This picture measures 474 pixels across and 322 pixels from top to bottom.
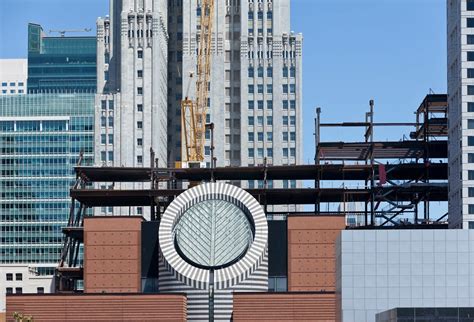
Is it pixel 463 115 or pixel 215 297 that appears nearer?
pixel 463 115

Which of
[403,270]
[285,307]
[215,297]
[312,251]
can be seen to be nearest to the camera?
[403,270]

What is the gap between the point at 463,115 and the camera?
17338 cm

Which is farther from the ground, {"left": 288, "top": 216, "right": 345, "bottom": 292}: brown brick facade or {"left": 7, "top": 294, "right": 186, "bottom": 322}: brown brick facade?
{"left": 288, "top": 216, "right": 345, "bottom": 292}: brown brick facade

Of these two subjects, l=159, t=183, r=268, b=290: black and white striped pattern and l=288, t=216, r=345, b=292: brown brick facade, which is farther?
l=288, t=216, r=345, b=292: brown brick facade

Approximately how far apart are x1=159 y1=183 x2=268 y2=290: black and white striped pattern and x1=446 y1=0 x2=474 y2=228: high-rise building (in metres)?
24.7

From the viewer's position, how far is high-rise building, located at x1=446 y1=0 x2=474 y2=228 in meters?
172

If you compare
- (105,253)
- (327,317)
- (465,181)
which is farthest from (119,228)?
(465,181)

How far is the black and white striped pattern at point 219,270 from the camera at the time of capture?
6865 inches

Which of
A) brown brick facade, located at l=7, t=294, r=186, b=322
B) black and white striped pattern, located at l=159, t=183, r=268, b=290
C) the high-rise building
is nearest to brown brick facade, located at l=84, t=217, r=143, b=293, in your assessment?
black and white striped pattern, located at l=159, t=183, r=268, b=290

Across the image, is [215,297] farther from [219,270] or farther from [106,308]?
[106,308]

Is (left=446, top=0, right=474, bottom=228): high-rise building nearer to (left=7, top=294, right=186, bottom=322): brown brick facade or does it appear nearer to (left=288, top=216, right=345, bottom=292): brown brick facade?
(left=288, top=216, right=345, bottom=292): brown brick facade

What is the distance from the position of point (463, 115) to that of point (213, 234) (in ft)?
114

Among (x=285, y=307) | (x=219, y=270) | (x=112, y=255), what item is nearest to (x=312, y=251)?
(x=219, y=270)

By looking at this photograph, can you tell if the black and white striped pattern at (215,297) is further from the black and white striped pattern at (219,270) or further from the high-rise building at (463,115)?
the high-rise building at (463,115)
